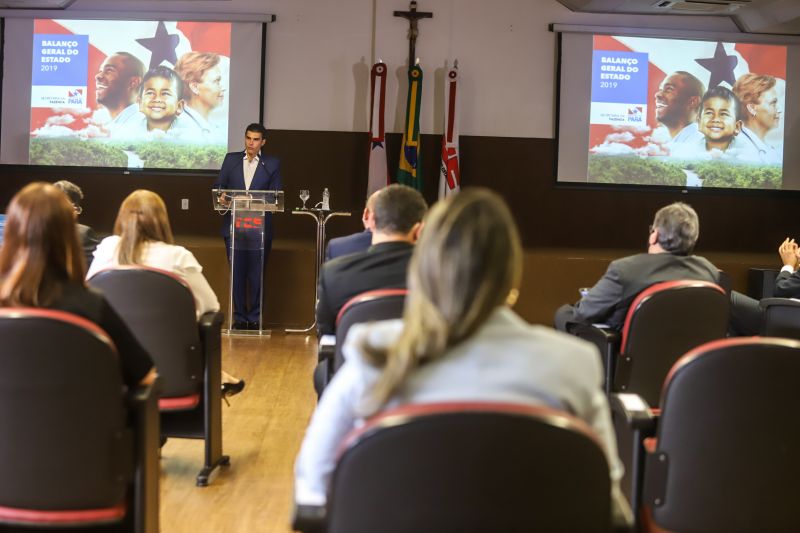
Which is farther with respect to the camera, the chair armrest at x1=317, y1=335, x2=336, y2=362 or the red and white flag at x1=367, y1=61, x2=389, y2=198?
the red and white flag at x1=367, y1=61, x2=389, y2=198

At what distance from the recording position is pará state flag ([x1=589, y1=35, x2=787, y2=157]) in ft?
30.1

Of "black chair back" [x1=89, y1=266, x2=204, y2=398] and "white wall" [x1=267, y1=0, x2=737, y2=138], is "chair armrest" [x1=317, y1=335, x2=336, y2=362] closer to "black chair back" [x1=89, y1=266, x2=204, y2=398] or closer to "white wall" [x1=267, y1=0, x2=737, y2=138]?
"black chair back" [x1=89, y1=266, x2=204, y2=398]

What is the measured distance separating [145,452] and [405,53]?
24.1 feet

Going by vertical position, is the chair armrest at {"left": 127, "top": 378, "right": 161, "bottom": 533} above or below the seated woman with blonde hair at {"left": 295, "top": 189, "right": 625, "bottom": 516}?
below

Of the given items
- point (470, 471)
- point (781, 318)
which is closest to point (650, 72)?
point (781, 318)

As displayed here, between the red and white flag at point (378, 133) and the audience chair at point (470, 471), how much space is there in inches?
305

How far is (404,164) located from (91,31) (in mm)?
3260

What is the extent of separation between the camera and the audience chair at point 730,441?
2.16 m

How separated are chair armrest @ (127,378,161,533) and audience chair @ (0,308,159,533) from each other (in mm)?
13

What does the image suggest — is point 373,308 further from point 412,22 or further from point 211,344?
point 412,22

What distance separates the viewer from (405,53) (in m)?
9.30

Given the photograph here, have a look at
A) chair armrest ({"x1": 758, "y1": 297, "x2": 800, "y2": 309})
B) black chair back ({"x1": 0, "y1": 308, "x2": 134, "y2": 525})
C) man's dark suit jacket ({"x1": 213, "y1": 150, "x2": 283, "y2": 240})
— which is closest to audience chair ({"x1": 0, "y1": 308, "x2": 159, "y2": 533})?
black chair back ({"x1": 0, "y1": 308, "x2": 134, "y2": 525})

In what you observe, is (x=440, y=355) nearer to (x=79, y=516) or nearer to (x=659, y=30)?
(x=79, y=516)

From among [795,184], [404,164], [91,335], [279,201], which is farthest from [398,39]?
[91,335]
